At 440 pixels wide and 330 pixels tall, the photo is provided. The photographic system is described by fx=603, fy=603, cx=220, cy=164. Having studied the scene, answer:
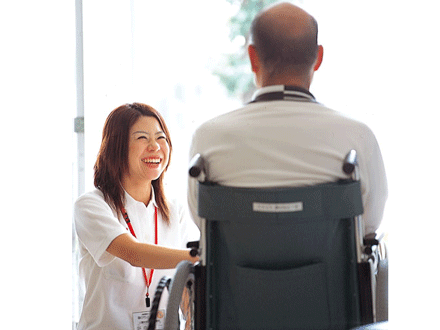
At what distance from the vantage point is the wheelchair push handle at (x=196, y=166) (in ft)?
4.50

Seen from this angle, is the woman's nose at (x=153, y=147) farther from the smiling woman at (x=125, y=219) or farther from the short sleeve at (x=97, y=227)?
the short sleeve at (x=97, y=227)

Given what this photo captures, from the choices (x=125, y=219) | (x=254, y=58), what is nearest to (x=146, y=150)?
(x=125, y=219)

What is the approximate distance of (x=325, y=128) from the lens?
1.41 m

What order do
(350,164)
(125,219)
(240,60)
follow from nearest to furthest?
(350,164) → (125,219) → (240,60)

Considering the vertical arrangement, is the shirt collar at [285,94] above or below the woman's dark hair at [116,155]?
above

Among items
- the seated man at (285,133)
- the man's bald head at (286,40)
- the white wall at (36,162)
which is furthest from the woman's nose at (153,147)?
the white wall at (36,162)

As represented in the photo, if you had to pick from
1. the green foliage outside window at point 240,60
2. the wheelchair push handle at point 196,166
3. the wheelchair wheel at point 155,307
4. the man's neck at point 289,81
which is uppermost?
the green foliage outside window at point 240,60

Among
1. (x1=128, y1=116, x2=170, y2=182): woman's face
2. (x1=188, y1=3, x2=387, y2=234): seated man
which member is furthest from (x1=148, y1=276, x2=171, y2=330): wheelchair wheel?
(x1=128, y1=116, x2=170, y2=182): woman's face

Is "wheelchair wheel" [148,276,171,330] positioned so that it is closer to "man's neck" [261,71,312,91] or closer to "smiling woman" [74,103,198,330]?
"smiling woman" [74,103,198,330]

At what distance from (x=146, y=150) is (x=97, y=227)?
13.3 inches

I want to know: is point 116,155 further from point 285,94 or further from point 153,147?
point 285,94

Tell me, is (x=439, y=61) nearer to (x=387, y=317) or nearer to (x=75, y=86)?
(x=387, y=317)

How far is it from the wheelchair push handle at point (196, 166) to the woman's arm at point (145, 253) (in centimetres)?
46

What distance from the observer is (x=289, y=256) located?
4.60 ft
